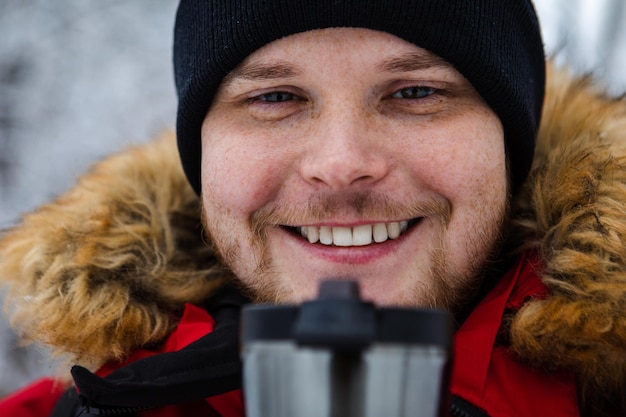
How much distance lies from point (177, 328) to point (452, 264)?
62 cm

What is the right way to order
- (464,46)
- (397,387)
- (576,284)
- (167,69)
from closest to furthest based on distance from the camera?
(397,387) < (576,284) < (464,46) < (167,69)

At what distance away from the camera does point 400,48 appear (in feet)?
4.12

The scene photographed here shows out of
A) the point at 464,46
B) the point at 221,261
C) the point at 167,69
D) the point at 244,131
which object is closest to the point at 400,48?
the point at 464,46

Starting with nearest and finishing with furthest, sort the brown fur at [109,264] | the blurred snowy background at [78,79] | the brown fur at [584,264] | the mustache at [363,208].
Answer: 1. the brown fur at [584,264]
2. the mustache at [363,208]
3. the brown fur at [109,264]
4. the blurred snowy background at [78,79]

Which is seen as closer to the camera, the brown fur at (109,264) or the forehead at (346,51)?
the forehead at (346,51)

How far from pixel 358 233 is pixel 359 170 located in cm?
16

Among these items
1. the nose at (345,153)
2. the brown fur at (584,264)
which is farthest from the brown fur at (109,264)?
the brown fur at (584,264)

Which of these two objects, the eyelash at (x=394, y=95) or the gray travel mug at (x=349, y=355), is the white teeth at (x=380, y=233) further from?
the gray travel mug at (x=349, y=355)

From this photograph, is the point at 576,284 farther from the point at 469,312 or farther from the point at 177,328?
the point at 177,328

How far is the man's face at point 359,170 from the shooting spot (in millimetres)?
1234

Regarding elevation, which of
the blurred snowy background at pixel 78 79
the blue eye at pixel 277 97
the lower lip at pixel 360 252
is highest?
the blue eye at pixel 277 97

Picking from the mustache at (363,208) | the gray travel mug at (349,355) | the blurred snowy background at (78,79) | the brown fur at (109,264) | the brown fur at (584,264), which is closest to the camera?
the gray travel mug at (349,355)

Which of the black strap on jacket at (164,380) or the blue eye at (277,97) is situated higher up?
the blue eye at (277,97)

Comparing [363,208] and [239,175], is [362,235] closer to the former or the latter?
[363,208]
